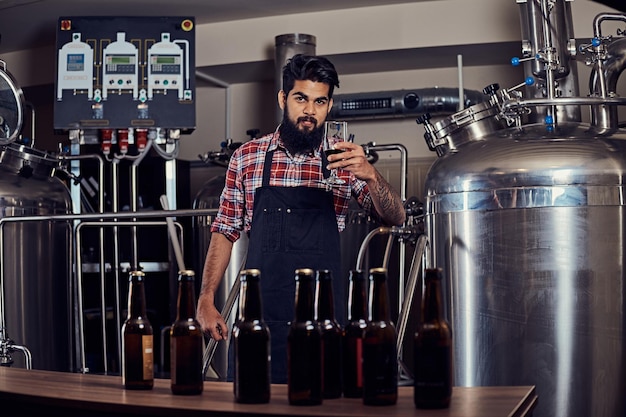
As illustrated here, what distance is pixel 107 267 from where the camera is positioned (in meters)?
6.67

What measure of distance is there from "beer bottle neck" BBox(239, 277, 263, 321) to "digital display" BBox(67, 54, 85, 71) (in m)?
4.56

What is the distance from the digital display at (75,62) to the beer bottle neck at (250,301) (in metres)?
4.56

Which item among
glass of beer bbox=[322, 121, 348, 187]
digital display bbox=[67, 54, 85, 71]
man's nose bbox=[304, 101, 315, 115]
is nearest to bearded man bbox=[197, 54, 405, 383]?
man's nose bbox=[304, 101, 315, 115]

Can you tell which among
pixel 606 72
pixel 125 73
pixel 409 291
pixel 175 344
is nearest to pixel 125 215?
pixel 409 291

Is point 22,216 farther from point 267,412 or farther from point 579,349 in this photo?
point 267,412

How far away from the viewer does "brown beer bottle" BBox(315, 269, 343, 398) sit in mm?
1621

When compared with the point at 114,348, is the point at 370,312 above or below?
above

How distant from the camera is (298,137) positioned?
2852 mm

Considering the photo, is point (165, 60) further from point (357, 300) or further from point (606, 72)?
point (357, 300)

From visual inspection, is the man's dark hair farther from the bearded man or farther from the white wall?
the white wall

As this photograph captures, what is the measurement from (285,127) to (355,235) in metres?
2.70

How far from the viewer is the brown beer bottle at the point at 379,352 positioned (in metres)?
1.54

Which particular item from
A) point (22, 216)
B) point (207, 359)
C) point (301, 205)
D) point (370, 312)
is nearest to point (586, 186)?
point (301, 205)

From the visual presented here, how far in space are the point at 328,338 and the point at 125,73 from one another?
14.9 feet
